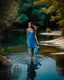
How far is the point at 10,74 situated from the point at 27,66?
2.00m

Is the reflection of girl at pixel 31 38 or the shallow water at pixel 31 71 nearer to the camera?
the shallow water at pixel 31 71

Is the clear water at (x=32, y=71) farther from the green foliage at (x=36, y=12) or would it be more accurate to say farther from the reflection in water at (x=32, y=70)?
the green foliage at (x=36, y=12)

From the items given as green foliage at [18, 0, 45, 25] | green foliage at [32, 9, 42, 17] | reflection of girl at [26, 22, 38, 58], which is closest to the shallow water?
reflection of girl at [26, 22, 38, 58]

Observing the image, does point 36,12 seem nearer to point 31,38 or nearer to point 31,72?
point 31,38

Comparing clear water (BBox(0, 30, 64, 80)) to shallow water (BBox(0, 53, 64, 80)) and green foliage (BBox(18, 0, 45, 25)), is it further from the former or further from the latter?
green foliage (BBox(18, 0, 45, 25))

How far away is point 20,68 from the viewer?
40.2 ft

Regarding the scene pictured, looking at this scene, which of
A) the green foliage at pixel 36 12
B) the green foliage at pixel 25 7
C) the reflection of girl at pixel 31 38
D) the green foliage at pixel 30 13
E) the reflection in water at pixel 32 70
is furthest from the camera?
the green foliage at pixel 25 7

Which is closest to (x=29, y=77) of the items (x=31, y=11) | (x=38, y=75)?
(x=38, y=75)

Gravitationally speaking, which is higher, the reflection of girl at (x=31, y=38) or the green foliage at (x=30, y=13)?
the green foliage at (x=30, y=13)

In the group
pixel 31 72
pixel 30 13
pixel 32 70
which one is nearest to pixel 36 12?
pixel 30 13

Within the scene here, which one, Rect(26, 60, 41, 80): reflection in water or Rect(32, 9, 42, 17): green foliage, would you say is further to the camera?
Rect(32, 9, 42, 17): green foliage

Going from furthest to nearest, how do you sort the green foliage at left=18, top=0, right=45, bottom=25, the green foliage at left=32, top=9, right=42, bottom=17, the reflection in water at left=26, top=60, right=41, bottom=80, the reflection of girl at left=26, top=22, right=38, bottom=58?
the green foliage at left=18, top=0, right=45, bottom=25, the green foliage at left=32, top=9, right=42, bottom=17, the reflection of girl at left=26, top=22, right=38, bottom=58, the reflection in water at left=26, top=60, right=41, bottom=80

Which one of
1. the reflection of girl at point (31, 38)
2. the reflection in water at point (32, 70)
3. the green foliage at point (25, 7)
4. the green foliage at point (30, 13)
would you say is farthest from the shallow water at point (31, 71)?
the green foliage at point (25, 7)

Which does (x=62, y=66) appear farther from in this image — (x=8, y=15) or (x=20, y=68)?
(x=8, y=15)
